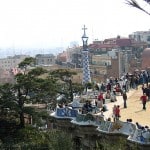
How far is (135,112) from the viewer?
957 inches

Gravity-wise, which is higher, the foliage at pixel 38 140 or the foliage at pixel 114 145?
the foliage at pixel 114 145

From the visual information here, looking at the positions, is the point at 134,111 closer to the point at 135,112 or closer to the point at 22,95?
the point at 135,112

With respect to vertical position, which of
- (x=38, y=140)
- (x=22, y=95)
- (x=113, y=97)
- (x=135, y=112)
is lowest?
(x=38, y=140)

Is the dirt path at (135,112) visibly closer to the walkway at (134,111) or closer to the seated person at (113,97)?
the walkway at (134,111)

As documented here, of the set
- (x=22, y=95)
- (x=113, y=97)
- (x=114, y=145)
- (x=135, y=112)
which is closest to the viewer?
(x=114, y=145)

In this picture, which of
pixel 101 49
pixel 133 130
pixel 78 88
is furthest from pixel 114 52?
pixel 133 130

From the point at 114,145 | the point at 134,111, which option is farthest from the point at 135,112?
the point at 114,145

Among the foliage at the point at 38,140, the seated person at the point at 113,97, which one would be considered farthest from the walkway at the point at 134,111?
the foliage at the point at 38,140

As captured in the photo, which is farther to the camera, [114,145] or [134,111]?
[134,111]

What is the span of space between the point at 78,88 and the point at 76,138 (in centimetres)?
1275

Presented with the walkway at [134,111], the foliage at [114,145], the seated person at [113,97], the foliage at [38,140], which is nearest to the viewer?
the foliage at [114,145]

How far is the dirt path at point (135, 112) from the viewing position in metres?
22.2

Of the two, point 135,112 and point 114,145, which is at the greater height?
point 135,112

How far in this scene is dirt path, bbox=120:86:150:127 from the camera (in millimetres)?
22234
